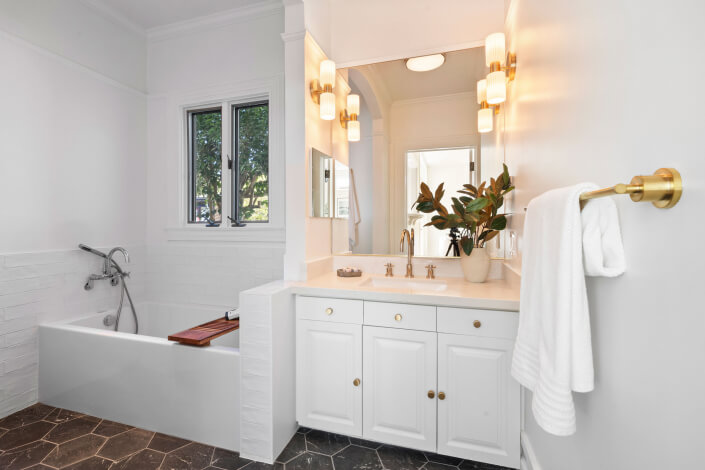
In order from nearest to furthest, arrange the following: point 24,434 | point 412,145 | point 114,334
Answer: point 24,434 < point 114,334 < point 412,145

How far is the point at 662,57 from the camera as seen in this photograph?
1.86 feet

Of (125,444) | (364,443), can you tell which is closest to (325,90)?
(364,443)

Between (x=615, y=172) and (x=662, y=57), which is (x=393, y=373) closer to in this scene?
(x=615, y=172)

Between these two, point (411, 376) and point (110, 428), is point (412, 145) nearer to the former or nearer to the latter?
point (411, 376)

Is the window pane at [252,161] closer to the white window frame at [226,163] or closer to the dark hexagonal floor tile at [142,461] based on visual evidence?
the white window frame at [226,163]

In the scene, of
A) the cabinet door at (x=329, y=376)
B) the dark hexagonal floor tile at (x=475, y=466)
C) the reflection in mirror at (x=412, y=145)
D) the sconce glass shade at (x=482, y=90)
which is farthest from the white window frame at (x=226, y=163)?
the dark hexagonal floor tile at (x=475, y=466)

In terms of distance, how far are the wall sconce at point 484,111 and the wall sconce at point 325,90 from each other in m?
0.91

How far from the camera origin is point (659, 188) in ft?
1.73

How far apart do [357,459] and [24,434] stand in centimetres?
186

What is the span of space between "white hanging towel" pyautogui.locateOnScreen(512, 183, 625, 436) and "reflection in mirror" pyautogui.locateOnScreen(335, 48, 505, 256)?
1.32 m

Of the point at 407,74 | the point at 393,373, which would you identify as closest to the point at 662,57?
the point at 393,373

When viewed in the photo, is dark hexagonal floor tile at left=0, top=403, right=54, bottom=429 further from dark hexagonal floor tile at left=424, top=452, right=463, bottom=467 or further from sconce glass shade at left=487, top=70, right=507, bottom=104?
sconce glass shade at left=487, top=70, right=507, bottom=104

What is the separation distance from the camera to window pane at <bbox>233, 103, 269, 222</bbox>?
280cm

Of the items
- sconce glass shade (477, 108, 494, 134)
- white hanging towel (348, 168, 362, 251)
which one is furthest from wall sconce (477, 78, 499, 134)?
white hanging towel (348, 168, 362, 251)
